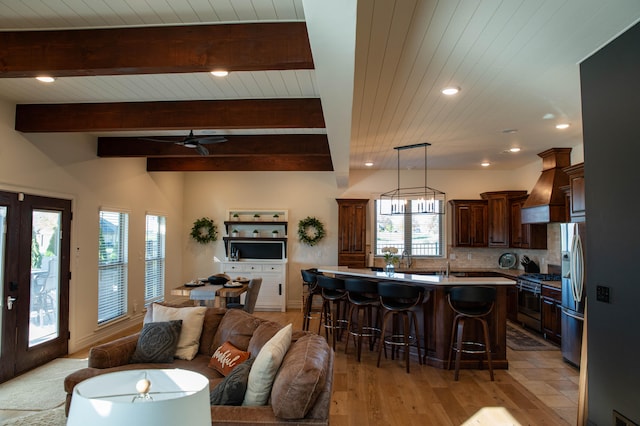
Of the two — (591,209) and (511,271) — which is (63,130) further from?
(511,271)

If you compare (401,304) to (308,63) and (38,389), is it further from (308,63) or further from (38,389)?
(38,389)

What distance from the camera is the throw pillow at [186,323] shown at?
3555 millimetres

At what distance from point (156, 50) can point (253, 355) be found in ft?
7.71

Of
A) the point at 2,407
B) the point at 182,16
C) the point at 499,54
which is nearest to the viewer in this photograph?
the point at 182,16

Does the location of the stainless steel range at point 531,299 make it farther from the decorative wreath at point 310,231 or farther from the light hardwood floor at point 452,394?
the decorative wreath at point 310,231

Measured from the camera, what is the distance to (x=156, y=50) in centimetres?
Result: 268

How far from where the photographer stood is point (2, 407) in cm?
365

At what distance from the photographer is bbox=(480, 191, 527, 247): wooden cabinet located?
7609 millimetres

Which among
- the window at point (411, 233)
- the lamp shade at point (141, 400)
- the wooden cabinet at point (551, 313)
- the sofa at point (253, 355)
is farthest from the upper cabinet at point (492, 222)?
the lamp shade at point (141, 400)

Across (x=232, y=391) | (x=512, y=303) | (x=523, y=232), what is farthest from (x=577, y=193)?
(x=232, y=391)

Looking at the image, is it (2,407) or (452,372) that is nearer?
(2,407)

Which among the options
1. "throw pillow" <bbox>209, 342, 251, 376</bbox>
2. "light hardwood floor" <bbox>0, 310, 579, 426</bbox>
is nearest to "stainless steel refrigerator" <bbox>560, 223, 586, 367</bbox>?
"light hardwood floor" <bbox>0, 310, 579, 426</bbox>

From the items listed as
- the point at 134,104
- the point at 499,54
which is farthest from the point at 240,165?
the point at 499,54

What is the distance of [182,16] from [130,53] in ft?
1.54
